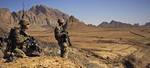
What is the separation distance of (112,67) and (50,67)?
1316 centimetres

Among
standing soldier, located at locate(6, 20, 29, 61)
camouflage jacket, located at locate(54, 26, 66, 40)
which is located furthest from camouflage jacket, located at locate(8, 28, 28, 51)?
camouflage jacket, located at locate(54, 26, 66, 40)

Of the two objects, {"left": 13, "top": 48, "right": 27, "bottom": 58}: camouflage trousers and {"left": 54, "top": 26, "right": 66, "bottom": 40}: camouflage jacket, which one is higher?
{"left": 54, "top": 26, "right": 66, "bottom": 40}: camouflage jacket

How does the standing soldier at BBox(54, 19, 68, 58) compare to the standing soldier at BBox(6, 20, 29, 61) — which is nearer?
the standing soldier at BBox(6, 20, 29, 61)

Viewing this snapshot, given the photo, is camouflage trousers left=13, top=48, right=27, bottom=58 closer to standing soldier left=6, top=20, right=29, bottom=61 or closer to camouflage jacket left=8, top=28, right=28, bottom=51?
standing soldier left=6, top=20, right=29, bottom=61

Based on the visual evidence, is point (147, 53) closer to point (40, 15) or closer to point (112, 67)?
point (112, 67)

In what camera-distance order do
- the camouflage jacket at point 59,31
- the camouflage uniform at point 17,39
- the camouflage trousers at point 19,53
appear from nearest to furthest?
1. the camouflage trousers at point 19,53
2. the camouflage uniform at point 17,39
3. the camouflage jacket at point 59,31

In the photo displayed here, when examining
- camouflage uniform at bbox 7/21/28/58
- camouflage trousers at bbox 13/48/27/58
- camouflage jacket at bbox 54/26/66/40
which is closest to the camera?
camouflage trousers at bbox 13/48/27/58

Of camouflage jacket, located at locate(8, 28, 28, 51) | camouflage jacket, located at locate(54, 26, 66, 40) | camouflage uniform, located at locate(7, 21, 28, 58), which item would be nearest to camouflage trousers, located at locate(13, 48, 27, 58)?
camouflage uniform, located at locate(7, 21, 28, 58)

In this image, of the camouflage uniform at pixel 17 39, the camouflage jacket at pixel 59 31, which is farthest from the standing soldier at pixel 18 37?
the camouflage jacket at pixel 59 31

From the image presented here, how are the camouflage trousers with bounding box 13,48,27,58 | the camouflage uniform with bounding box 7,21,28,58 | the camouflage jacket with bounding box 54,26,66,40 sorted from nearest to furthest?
the camouflage trousers with bounding box 13,48,27,58, the camouflage uniform with bounding box 7,21,28,58, the camouflage jacket with bounding box 54,26,66,40

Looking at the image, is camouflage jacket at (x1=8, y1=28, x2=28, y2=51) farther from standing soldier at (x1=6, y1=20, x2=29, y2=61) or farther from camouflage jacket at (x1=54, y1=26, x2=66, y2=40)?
camouflage jacket at (x1=54, y1=26, x2=66, y2=40)

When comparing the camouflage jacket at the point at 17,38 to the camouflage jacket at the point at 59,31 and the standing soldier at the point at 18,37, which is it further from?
the camouflage jacket at the point at 59,31

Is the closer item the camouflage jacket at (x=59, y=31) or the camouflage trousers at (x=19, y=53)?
the camouflage trousers at (x=19, y=53)

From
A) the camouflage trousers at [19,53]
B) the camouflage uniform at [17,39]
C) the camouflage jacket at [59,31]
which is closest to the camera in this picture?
the camouflage trousers at [19,53]
